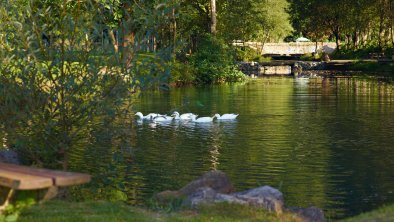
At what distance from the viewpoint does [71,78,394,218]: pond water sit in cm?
1886

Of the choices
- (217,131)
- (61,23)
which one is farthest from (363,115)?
(61,23)

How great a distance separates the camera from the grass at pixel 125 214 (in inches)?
496

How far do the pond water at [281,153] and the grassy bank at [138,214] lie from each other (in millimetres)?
2634

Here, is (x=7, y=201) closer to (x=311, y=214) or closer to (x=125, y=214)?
(x=125, y=214)

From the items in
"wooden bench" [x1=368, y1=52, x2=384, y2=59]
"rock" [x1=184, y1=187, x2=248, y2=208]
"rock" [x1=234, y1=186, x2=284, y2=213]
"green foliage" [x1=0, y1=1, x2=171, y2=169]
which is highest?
"green foliage" [x1=0, y1=1, x2=171, y2=169]

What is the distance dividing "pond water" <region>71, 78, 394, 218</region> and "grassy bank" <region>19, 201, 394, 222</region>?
104 inches

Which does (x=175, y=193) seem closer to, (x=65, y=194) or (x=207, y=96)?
(x=65, y=194)

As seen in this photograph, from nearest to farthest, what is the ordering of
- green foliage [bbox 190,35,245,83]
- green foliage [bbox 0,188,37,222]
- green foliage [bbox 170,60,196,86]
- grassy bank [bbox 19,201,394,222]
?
green foliage [bbox 0,188,37,222] → grassy bank [bbox 19,201,394,222] → green foliage [bbox 170,60,196,86] → green foliage [bbox 190,35,245,83]

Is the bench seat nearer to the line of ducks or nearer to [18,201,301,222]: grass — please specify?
[18,201,301,222]: grass

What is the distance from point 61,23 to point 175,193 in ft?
14.5

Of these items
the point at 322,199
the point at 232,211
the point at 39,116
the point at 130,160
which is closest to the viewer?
the point at 232,211

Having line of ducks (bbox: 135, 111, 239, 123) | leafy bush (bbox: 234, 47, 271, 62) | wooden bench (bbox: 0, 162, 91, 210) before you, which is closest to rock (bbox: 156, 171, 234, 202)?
wooden bench (bbox: 0, 162, 91, 210)

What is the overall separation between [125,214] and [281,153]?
40.9 ft

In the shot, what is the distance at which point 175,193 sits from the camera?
1556 cm
